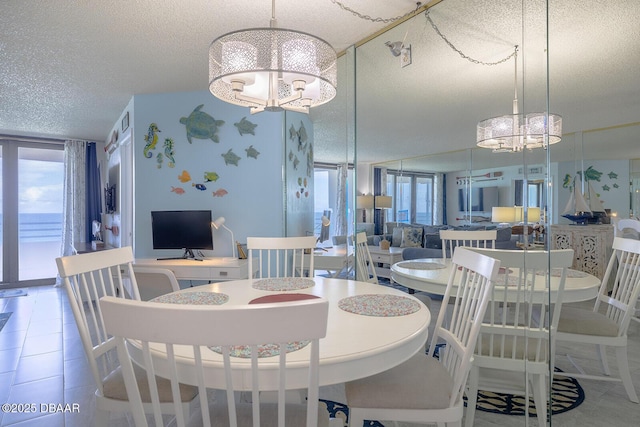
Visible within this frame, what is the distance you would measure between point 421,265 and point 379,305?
0.93 m

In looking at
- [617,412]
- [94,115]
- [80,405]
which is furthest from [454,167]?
[94,115]

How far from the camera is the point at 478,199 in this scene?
1.96 m

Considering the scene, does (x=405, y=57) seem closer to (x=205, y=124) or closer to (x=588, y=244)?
(x=588, y=244)

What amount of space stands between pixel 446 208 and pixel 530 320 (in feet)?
2.59

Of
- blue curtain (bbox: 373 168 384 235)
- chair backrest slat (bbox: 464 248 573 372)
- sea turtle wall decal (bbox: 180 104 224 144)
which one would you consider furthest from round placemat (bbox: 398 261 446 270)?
sea turtle wall decal (bbox: 180 104 224 144)

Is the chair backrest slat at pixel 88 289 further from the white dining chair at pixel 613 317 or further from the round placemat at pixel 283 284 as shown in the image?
the white dining chair at pixel 613 317

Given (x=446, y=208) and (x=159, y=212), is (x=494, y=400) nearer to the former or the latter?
(x=446, y=208)

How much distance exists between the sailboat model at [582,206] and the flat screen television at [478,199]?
391 mm

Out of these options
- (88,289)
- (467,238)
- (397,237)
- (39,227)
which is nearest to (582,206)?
(467,238)

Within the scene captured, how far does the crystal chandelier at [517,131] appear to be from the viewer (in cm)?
159

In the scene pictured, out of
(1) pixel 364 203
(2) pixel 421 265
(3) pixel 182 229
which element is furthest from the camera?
(3) pixel 182 229

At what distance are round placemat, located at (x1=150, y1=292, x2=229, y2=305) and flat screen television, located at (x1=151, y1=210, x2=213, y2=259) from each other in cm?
192

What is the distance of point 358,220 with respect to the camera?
3.08m

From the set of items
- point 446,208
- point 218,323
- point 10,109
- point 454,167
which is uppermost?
point 10,109
